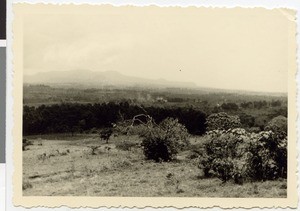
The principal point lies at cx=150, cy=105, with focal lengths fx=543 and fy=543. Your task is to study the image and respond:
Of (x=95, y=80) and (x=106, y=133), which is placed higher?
(x=95, y=80)

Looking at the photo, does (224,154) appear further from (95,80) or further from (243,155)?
(95,80)

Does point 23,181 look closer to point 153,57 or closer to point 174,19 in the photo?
point 153,57

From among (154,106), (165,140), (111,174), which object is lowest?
(111,174)

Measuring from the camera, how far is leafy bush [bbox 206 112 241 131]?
5.55 ft

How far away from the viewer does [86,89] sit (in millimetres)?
1688

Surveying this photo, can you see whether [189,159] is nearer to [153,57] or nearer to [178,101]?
[178,101]

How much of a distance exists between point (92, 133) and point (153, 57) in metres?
0.30

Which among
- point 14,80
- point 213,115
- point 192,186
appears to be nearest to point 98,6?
point 14,80

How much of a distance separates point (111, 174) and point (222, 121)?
383 mm

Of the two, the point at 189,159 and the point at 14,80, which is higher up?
the point at 14,80

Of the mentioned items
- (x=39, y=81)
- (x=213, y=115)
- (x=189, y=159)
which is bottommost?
(x=189, y=159)

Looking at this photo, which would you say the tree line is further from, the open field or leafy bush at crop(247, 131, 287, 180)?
leafy bush at crop(247, 131, 287, 180)

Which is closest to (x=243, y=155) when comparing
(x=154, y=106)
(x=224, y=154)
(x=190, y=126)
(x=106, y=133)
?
(x=224, y=154)

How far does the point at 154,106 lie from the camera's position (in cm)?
169
